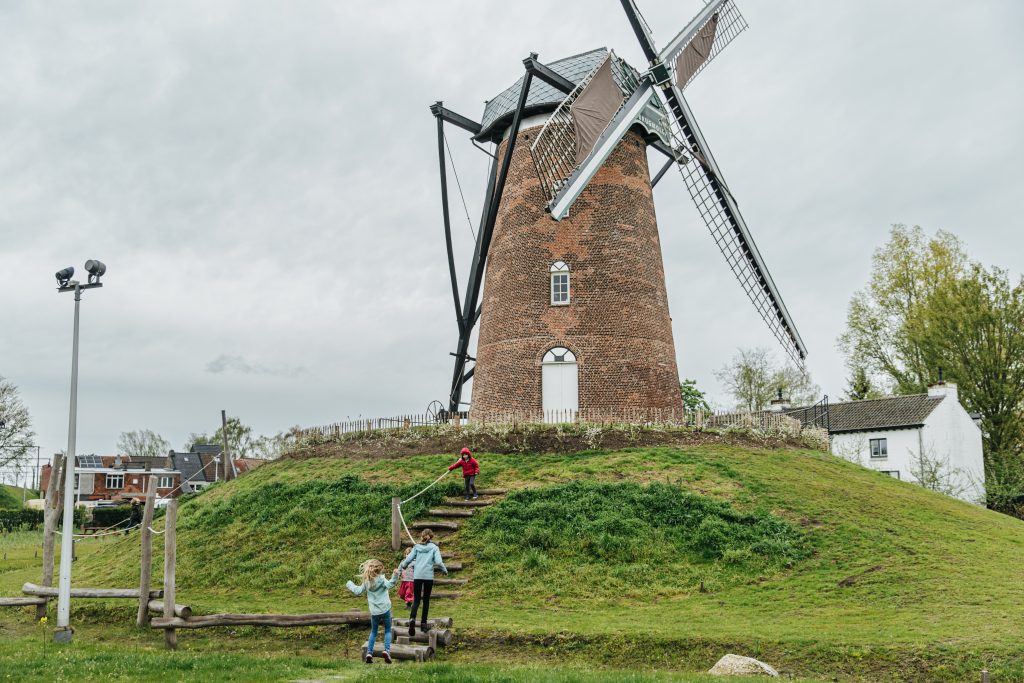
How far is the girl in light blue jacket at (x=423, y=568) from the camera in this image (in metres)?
13.4

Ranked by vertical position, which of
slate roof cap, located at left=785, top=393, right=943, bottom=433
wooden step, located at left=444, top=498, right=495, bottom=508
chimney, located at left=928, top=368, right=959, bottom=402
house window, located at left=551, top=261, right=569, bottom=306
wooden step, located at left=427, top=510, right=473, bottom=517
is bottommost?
wooden step, located at left=427, top=510, right=473, bottom=517

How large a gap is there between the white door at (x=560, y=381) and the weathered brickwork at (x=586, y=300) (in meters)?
0.18

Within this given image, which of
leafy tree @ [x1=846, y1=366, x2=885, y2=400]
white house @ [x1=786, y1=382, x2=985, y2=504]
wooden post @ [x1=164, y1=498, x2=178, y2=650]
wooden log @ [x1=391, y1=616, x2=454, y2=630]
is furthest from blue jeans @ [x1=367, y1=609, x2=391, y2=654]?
leafy tree @ [x1=846, y1=366, x2=885, y2=400]

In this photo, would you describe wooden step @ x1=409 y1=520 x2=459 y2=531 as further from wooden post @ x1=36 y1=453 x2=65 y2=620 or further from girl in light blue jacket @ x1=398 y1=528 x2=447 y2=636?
wooden post @ x1=36 y1=453 x2=65 y2=620

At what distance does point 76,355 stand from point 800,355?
23.7 metres

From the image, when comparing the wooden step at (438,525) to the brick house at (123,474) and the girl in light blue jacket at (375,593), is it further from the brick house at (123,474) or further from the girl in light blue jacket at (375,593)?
the brick house at (123,474)

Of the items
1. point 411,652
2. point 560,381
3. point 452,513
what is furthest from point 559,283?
point 411,652

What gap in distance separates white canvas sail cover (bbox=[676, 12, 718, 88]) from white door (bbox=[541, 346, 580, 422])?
32.0 ft

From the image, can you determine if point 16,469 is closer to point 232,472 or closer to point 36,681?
point 232,472

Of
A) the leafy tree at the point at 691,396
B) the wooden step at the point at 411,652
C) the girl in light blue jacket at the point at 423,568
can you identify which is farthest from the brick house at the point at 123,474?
the wooden step at the point at 411,652

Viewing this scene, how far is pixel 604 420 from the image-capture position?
25.2 m

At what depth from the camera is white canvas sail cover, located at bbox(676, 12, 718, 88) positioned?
28.4 meters

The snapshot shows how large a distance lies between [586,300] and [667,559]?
33.3ft

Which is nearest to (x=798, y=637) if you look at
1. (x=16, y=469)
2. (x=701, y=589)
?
(x=701, y=589)
